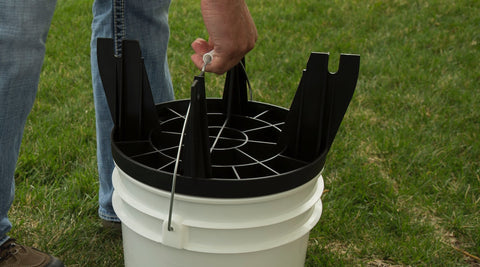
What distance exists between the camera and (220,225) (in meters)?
1.18

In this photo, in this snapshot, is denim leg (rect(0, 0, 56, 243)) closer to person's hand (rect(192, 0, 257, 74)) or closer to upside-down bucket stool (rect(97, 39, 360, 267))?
upside-down bucket stool (rect(97, 39, 360, 267))

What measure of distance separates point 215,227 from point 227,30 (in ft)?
Result: 1.51

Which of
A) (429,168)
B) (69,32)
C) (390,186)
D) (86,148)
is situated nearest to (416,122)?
(429,168)

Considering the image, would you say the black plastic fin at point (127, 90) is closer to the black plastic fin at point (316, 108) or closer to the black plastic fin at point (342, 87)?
the black plastic fin at point (316, 108)

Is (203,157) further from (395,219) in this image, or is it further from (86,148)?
(86,148)

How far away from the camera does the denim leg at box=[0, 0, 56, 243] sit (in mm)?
1310

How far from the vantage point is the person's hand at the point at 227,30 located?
1.14 meters

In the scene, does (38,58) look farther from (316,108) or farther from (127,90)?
(316,108)

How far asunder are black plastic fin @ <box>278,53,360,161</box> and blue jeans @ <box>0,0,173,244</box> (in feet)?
2.19

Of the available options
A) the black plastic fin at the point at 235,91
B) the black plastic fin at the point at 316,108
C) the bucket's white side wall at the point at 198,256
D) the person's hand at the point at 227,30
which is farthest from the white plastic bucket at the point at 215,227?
the black plastic fin at the point at 235,91

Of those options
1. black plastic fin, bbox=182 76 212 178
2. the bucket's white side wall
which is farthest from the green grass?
black plastic fin, bbox=182 76 212 178

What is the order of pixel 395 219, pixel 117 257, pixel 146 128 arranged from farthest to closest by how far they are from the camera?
pixel 395 219
pixel 117 257
pixel 146 128

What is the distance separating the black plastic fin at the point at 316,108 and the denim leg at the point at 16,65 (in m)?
0.73

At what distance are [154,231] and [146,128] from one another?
0.34 m
